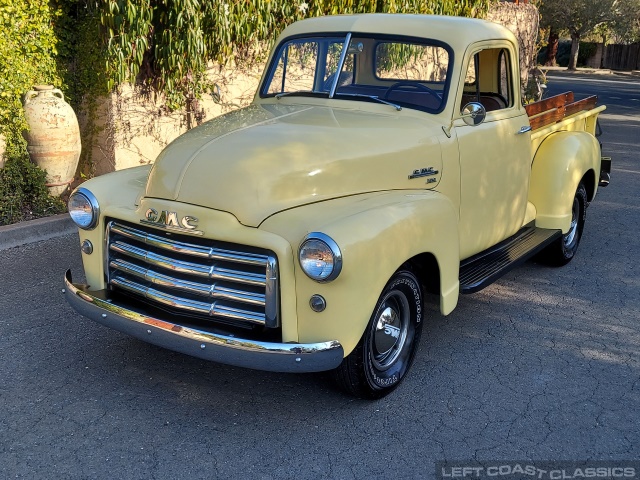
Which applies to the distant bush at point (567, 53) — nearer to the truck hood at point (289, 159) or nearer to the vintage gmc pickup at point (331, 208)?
the vintage gmc pickup at point (331, 208)

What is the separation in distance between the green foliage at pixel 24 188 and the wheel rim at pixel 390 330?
13.6 ft

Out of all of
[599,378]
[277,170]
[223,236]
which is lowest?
[599,378]

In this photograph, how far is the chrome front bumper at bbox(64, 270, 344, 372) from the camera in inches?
130

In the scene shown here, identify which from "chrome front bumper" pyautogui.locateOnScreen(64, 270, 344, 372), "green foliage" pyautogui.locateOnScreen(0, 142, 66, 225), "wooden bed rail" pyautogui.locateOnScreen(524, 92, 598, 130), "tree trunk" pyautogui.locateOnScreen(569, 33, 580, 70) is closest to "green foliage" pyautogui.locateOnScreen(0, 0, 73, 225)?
"green foliage" pyautogui.locateOnScreen(0, 142, 66, 225)

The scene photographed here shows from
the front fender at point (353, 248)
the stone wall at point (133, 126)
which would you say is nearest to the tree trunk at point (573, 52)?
the stone wall at point (133, 126)

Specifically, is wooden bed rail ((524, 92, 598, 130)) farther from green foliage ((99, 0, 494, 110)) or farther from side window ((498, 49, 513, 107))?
green foliage ((99, 0, 494, 110))

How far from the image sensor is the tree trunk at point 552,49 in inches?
1628

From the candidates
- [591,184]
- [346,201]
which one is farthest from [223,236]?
[591,184]

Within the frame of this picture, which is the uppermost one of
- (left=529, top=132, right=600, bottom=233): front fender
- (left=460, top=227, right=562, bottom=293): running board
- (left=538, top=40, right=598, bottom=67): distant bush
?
(left=529, top=132, right=600, bottom=233): front fender

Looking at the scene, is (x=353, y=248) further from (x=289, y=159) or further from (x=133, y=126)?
(x=133, y=126)

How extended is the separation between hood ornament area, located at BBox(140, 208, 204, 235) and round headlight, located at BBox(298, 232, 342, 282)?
526 millimetres

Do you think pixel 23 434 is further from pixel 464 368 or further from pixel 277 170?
pixel 464 368

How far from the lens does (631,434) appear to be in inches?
143

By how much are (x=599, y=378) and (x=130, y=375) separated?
2.61 meters
